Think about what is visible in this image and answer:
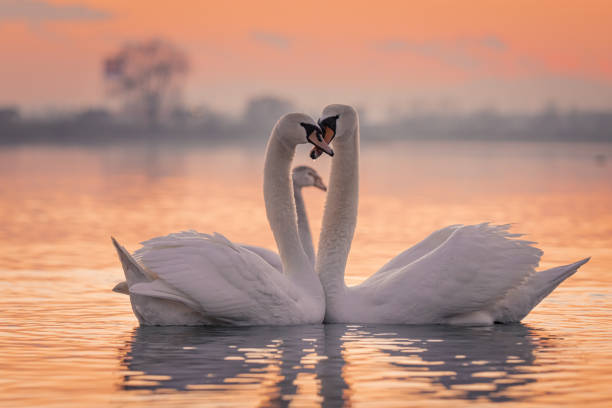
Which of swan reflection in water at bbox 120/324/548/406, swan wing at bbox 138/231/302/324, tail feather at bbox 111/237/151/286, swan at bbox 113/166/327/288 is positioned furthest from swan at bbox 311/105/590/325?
tail feather at bbox 111/237/151/286

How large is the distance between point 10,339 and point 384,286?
10.4 ft

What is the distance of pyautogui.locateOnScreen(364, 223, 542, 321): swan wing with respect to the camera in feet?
32.1

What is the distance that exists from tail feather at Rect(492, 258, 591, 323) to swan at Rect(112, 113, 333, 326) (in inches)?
63.7

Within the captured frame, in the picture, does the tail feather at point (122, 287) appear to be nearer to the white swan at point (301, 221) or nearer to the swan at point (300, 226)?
the swan at point (300, 226)

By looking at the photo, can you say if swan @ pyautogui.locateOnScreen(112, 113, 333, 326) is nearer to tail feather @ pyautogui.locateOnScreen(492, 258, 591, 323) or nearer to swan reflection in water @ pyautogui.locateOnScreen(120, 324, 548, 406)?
swan reflection in water @ pyautogui.locateOnScreen(120, 324, 548, 406)

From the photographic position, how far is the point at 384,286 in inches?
394

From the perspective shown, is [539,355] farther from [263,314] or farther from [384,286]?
[263,314]

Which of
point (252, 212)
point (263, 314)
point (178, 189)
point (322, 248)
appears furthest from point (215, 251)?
point (178, 189)

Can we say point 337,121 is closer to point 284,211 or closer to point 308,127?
point 308,127

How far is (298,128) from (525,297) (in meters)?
2.55

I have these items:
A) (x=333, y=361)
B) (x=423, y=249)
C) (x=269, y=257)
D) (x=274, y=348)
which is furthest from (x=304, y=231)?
(x=333, y=361)

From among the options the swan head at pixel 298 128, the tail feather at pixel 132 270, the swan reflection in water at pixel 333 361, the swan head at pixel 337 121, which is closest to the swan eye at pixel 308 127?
the swan head at pixel 298 128

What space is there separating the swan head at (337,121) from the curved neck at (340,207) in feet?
0.35

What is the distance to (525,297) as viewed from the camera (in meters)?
10.3
